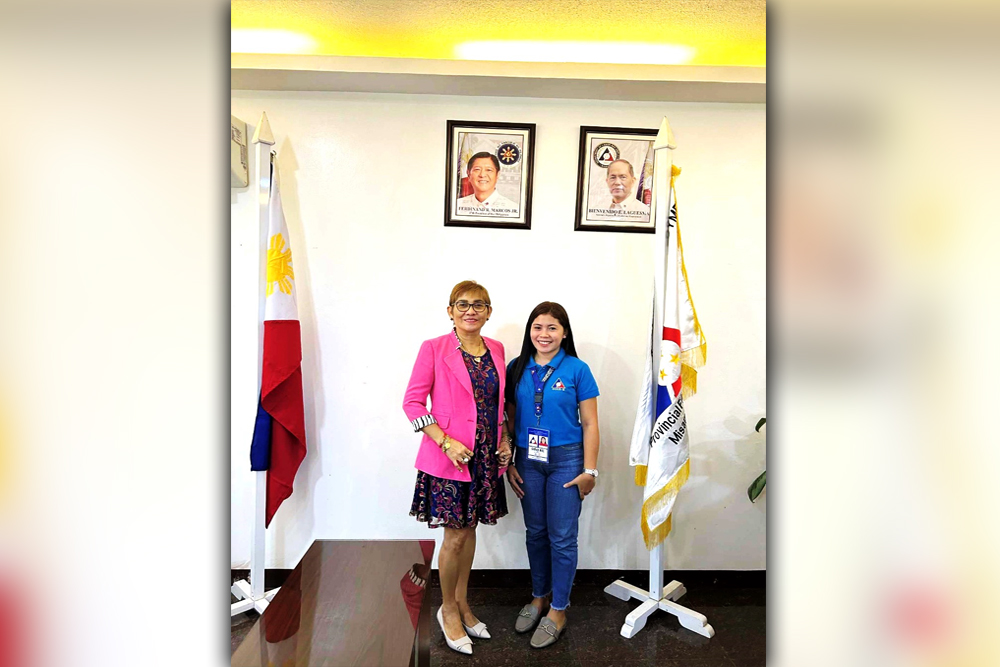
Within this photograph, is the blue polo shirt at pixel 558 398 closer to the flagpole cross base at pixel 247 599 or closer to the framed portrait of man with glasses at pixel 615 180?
the framed portrait of man with glasses at pixel 615 180

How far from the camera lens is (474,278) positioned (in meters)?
1.54

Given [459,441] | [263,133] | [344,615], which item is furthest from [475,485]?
[263,133]

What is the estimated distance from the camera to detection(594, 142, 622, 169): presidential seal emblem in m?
1.53

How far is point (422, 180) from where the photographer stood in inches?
57.9

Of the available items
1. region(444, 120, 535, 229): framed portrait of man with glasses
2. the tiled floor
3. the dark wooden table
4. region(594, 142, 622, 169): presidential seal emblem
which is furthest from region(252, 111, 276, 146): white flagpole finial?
the tiled floor

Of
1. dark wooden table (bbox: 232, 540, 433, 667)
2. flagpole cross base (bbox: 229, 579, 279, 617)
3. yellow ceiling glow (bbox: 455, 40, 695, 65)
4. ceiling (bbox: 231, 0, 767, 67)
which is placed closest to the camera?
dark wooden table (bbox: 232, 540, 433, 667)

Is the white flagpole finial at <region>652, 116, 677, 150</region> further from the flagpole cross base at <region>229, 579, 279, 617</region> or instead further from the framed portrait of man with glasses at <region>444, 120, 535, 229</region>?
Answer: the flagpole cross base at <region>229, 579, 279, 617</region>

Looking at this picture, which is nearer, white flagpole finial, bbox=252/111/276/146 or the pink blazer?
white flagpole finial, bbox=252/111/276/146

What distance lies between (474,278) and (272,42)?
2.72 ft

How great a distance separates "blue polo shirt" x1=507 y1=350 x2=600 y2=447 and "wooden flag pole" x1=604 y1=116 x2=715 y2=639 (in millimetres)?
233

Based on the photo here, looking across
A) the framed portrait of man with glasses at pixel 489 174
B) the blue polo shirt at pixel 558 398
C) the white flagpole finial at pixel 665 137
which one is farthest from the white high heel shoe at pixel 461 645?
the white flagpole finial at pixel 665 137
